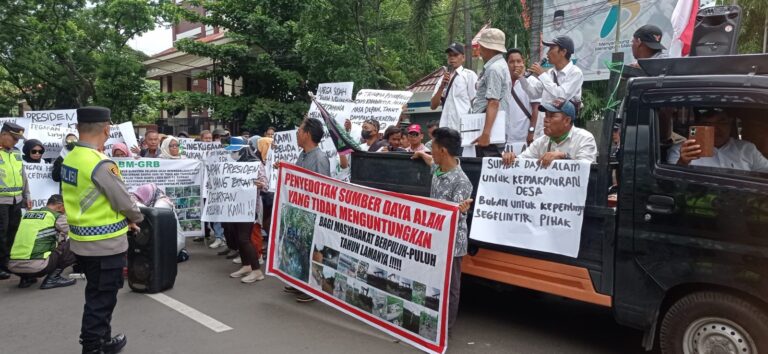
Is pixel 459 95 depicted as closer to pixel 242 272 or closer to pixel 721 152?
pixel 721 152

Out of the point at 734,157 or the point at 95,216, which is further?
the point at 95,216

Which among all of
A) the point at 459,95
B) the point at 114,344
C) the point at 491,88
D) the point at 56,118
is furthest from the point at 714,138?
the point at 56,118

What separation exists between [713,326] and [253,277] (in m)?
4.80

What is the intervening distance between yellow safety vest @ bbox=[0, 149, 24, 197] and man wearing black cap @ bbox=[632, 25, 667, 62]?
7140 mm

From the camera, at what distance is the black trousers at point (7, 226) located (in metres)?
6.87

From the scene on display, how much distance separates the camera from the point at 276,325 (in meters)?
5.11

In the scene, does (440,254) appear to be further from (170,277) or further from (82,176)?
(170,277)

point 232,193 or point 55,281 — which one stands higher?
point 232,193

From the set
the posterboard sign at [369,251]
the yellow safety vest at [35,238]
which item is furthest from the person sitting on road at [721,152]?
the yellow safety vest at [35,238]

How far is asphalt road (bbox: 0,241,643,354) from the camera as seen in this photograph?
4.58 m

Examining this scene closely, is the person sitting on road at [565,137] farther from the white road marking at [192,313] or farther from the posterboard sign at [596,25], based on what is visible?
the posterboard sign at [596,25]

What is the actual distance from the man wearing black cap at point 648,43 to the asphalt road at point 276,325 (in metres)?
2.29

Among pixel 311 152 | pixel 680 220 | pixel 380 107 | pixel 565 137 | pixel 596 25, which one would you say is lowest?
pixel 680 220

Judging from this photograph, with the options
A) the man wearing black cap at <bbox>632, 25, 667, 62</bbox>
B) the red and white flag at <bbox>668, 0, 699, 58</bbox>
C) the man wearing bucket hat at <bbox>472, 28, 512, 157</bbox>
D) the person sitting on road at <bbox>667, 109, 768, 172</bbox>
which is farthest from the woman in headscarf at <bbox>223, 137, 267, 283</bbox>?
the red and white flag at <bbox>668, 0, 699, 58</bbox>
